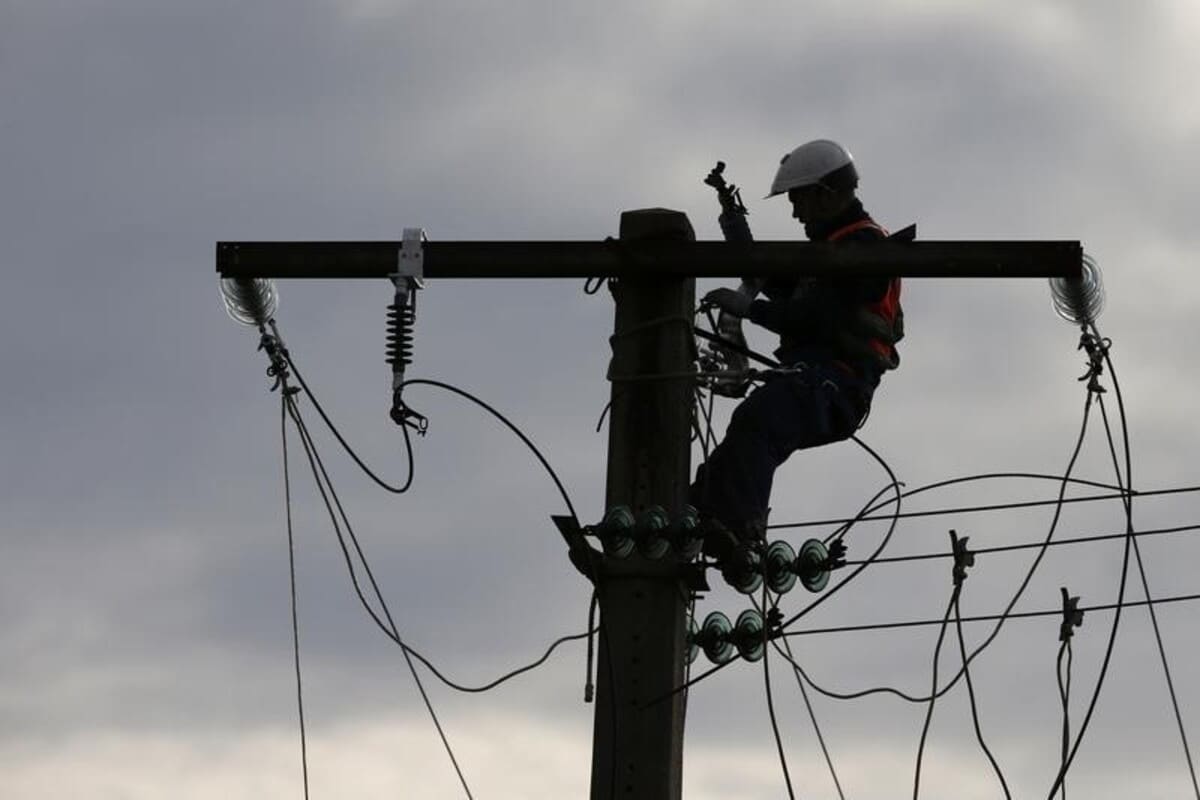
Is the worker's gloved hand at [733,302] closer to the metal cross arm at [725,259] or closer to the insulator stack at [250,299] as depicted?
the metal cross arm at [725,259]

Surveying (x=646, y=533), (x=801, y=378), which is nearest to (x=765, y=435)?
(x=801, y=378)

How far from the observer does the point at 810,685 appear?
32.8ft

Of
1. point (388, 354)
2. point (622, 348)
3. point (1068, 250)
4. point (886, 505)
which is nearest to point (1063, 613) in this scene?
point (886, 505)

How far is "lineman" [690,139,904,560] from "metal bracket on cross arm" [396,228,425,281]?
1.21 metres

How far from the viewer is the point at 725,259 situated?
9.34 metres

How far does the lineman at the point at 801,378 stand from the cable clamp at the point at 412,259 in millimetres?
1214

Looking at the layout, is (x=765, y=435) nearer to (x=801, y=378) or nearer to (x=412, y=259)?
(x=801, y=378)

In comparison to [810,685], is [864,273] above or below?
above

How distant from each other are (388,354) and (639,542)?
1.31m

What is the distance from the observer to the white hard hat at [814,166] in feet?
33.2

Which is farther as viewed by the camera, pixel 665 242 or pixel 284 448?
pixel 284 448

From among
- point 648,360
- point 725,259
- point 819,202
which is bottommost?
point 648,360

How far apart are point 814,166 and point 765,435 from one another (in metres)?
1.34

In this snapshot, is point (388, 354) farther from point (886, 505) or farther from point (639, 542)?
point (886, 505)
